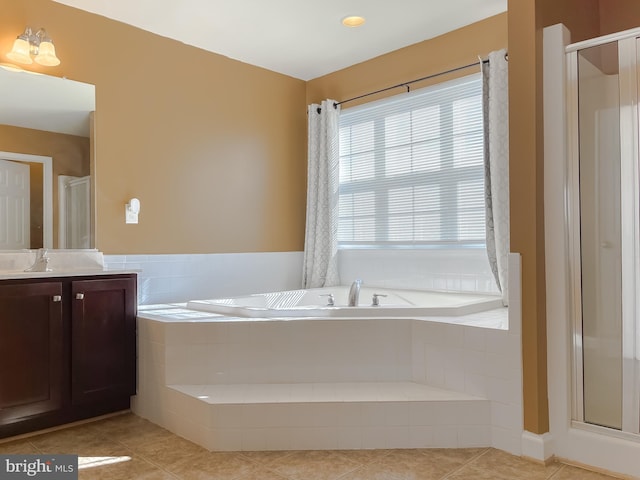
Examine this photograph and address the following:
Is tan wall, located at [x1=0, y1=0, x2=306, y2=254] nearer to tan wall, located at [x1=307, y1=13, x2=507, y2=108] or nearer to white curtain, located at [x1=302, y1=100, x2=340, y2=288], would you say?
white curtain, located at [x1=302, y1=100, x2=340, y2=288]

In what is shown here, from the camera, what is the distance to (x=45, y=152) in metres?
3.09

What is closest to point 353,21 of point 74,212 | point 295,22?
point 295,22

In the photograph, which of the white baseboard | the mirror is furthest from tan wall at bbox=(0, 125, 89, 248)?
the white baseboard

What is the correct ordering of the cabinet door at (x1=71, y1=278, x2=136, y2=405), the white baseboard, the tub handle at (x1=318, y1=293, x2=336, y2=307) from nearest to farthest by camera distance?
the white baseboard < the cabinet door at (x1=71, y1=278, x2=136, y2=405) < the tub handle at (x1=318, y1=293, x2=336, y2=307)

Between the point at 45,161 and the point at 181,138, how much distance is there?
3.22 ft

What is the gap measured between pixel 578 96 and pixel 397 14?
1469 millimetres

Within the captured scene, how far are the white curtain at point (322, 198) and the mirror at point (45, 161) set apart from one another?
1.78 metres

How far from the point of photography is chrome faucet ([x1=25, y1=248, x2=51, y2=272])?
292 cm

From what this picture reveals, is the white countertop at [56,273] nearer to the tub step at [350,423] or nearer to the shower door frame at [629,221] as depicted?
the tub step at [350,423]

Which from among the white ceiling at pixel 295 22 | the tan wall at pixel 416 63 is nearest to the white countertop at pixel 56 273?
the white ceiling at pixel 295 22

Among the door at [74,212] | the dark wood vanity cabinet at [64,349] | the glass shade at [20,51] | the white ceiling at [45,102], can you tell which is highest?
the glass shade at [20,51]

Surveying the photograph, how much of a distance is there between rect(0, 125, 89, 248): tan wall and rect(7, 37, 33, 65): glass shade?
40cm

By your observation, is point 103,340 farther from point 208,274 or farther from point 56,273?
point 208,274

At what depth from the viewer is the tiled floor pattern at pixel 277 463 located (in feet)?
7.18
